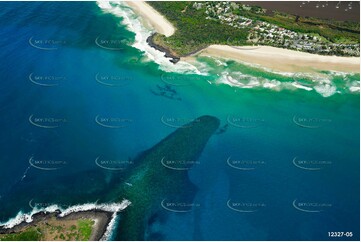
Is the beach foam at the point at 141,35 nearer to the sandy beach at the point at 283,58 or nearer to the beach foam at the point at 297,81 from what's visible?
the sandy beach at the point at 283,58

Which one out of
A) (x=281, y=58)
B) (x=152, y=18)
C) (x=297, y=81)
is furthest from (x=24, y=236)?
(x=152, y=18)

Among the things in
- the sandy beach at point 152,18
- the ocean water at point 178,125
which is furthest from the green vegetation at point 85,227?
the sandy beach at point 152,18

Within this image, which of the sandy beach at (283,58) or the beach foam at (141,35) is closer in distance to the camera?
the sandy beach at (283,58)

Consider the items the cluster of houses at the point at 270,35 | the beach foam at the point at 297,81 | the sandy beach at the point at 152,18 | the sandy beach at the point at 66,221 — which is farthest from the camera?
the sandy beach at the point at 152,18

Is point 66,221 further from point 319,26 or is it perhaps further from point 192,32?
point 319,26

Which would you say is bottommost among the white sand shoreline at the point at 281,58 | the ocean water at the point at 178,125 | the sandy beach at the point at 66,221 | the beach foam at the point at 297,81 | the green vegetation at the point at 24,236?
the green vegetation at the point at 24,236

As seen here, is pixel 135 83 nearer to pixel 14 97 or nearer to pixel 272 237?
pixel 14 97
